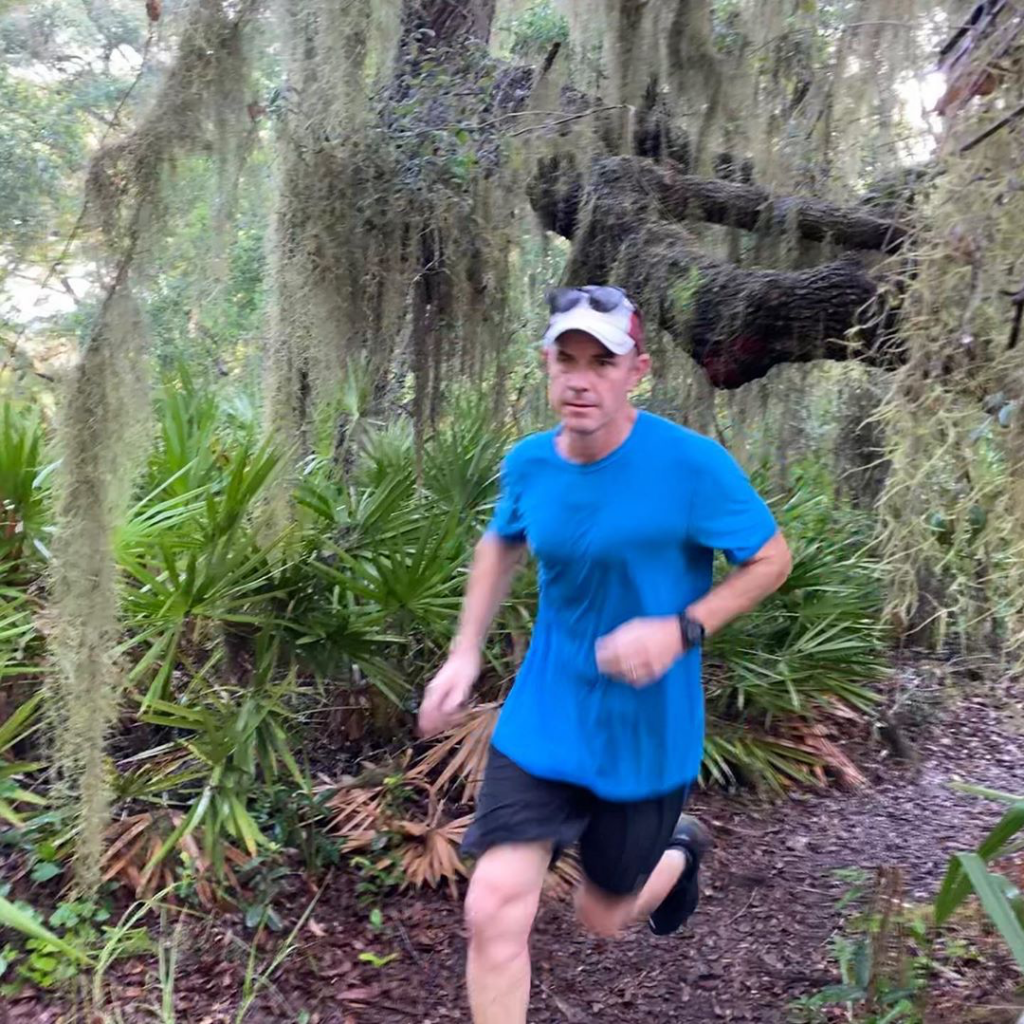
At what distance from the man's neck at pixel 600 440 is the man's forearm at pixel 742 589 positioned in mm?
430

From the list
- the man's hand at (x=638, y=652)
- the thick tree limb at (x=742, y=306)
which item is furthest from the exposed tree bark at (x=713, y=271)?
the man's hand at (x=638, y=652)

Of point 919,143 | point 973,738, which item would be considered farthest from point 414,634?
point 973,738

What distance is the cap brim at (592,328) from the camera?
233cm

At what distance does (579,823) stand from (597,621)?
1.75 feet

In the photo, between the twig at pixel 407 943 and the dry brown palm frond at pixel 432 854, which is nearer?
the twig at pixel 407 943

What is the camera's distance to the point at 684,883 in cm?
300

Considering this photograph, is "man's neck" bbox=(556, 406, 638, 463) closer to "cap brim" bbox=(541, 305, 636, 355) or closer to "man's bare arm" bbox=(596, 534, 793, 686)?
"cap brim" bbox=(541, 305, 636, 355)

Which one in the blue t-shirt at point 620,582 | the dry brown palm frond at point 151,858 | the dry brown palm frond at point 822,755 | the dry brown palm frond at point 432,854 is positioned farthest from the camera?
the dry brown palm frond at point 822,755

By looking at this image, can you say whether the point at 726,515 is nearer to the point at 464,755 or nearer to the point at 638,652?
the point at 638,652

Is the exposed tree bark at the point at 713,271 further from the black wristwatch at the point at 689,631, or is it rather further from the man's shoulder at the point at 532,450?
the black wristwatch at the point at 689,631

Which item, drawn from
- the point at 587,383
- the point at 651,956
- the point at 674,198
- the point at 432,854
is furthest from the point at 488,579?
the point at 674,198

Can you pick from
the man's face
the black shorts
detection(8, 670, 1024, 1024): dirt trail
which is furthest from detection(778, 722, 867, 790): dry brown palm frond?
the man's face

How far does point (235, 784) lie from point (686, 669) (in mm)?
2087

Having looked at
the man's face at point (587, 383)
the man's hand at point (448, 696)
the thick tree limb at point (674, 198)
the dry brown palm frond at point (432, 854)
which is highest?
the thick tree limb at point (674, 198)
